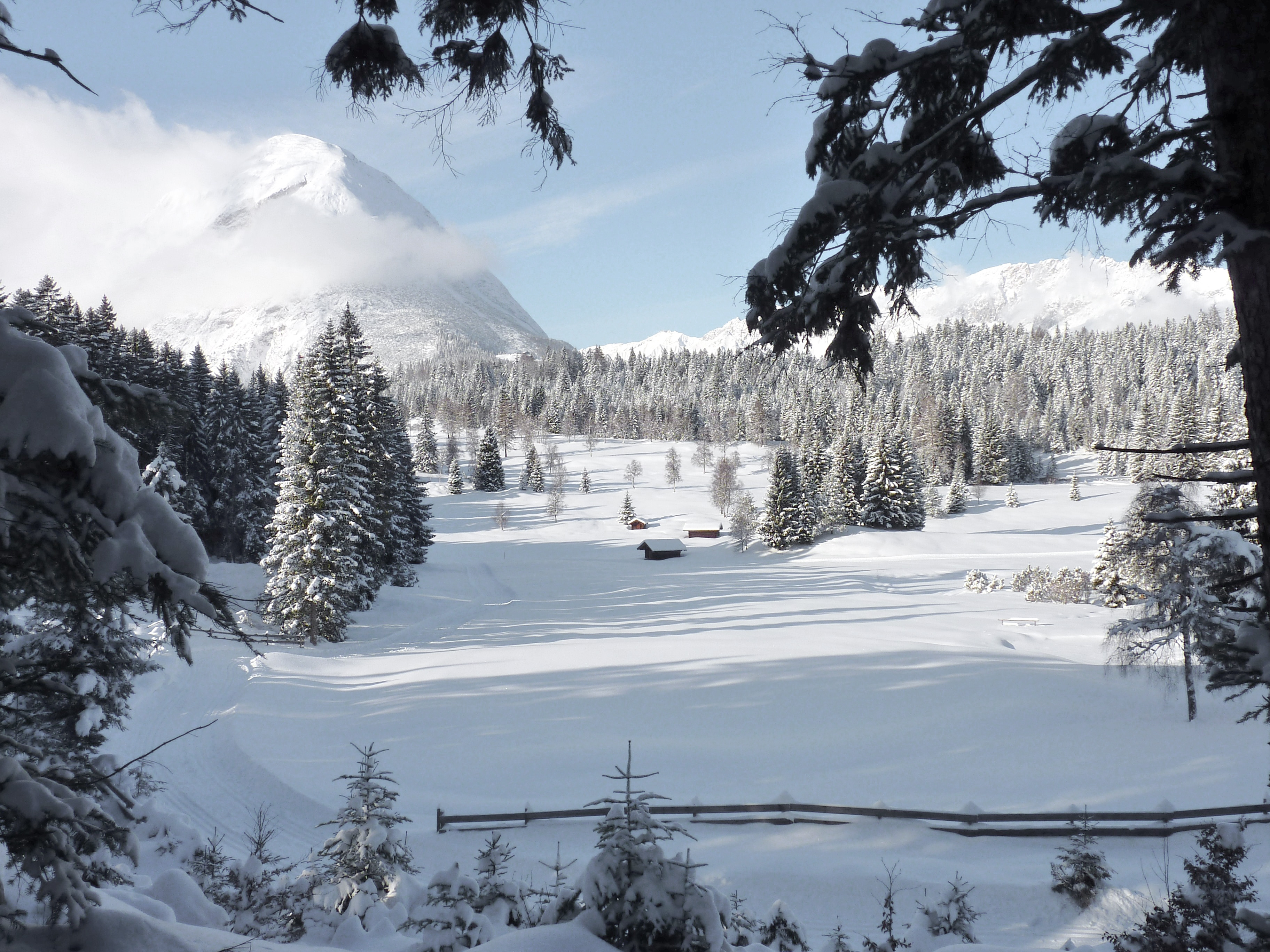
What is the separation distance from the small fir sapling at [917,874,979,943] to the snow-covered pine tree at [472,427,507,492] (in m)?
88.5

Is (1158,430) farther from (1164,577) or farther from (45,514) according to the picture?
(45,514)

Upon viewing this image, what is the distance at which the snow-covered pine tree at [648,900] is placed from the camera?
358 centimetres

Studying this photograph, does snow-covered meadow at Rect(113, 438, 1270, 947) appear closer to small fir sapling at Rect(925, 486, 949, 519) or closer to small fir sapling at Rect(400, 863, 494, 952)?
small fir sapling at Rect(400, 863, 494, 952)

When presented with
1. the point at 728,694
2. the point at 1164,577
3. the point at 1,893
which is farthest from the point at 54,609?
the point at 1164,577

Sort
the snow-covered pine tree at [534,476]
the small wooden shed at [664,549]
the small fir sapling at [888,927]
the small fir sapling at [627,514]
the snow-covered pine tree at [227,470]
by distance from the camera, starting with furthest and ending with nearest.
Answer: the snow-covered pine tree at [534,476], the small fir sapling at [627,514], the small wooden shed at [664,549], the snow-covered pine tree at [227,470], the small fir sapling at [888,927]

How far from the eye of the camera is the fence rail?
11.0 m

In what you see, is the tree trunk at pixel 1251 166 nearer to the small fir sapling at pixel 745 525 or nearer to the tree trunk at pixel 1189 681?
the tree trunk at pixel 1189 681

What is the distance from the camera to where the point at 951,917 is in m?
7.77

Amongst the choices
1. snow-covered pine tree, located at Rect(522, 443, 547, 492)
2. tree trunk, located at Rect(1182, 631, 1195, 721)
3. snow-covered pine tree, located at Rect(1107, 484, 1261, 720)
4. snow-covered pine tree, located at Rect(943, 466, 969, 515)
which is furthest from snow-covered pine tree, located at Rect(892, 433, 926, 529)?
snow-covered pine tree, located at Rect(522, 443, 547, 492)

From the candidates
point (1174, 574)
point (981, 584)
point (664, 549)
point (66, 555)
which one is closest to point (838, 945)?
point (66, 555)

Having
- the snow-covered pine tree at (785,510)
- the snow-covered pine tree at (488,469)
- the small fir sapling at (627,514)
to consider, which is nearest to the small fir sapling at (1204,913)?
the snow-covered pine tree at (785,510)

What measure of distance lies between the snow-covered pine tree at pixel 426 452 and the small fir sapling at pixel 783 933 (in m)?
100

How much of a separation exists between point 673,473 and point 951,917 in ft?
294

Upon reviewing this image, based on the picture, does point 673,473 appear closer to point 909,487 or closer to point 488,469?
point 488,469
